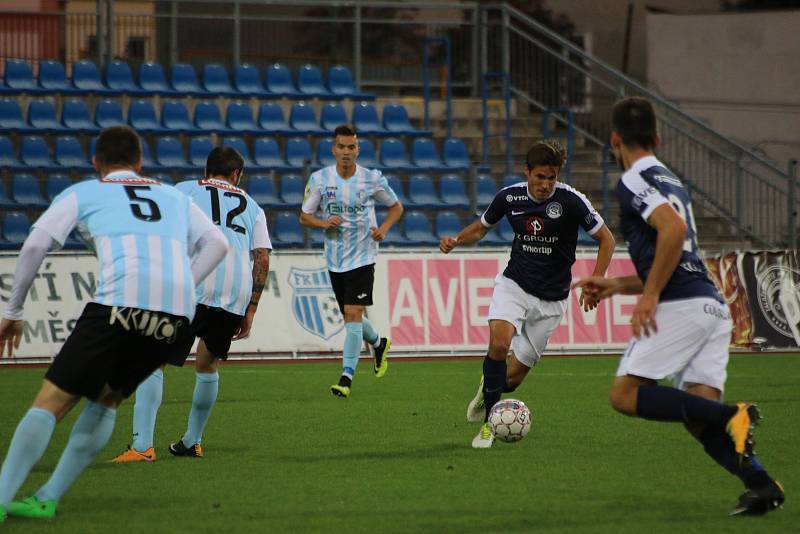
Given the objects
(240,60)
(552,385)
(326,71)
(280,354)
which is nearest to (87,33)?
(240,60)

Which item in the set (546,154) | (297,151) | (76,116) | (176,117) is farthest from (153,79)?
(546,154)

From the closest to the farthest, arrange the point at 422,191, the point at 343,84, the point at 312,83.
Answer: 1. the point at 422,191
2. the point at 312,83
3. the point at 343,84

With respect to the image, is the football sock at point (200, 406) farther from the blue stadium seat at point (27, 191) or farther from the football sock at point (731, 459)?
the blue stadium seat at point (27, 191)

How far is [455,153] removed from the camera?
2169 centimetres

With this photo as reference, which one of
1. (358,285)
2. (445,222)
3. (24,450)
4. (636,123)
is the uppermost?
(636,123)

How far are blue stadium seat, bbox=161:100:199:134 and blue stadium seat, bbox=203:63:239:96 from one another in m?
1.07

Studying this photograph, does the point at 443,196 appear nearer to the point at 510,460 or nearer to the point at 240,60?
the point at 240,60

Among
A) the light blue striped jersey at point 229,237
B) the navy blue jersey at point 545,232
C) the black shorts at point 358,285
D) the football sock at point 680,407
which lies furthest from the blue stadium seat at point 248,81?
the football sock at point 680,407

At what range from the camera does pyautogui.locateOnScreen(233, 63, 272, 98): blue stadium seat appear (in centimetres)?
2172

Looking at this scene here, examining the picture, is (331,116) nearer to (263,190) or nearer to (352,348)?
(263,190)

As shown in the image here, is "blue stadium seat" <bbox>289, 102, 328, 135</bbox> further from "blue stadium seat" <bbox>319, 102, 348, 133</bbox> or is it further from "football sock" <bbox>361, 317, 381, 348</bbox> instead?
"football sock" <bbox>361, 317, 381, 348</bbox>

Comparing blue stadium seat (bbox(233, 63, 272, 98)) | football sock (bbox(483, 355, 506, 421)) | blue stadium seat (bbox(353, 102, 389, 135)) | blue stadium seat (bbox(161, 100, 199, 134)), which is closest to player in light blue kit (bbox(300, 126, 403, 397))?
football sock (bbox(483, 355, 506, 421))

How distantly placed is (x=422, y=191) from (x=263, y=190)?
8.70ft

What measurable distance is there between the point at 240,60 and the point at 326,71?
173cm
